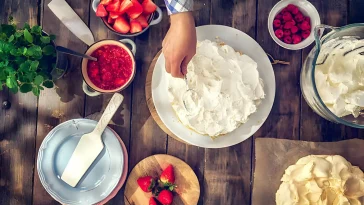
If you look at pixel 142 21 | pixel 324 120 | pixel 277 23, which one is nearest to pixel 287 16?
pixel 277 23

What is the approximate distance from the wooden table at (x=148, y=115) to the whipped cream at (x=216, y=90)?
6.7 inches

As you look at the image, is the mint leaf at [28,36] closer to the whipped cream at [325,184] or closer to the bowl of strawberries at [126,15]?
the bowl of strawberries at [126,15]

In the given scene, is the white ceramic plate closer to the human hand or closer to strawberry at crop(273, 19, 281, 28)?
strawberry at crop(273, 19, 281, 28)

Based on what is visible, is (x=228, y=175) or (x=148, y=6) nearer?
Result: (x=148, y=6)

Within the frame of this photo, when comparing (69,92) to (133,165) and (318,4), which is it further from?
(318,4)

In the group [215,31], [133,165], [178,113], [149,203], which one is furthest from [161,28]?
[149,203]

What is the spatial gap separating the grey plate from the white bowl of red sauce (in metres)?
0.14

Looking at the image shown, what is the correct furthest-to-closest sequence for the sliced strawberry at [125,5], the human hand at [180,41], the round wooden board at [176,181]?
the round wooden board at [176,181], the sliced strawberry at [125,5], the human hand at [180,41]

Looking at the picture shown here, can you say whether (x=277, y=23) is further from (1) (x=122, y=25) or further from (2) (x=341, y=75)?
(1) (x=122, y=25)

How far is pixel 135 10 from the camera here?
1.31m

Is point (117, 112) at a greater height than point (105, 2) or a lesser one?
lesser

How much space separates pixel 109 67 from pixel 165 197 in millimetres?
464

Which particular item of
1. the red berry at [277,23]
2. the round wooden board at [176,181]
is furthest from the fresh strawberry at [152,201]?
the red berry at [277,23]

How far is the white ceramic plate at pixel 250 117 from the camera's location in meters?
1.35
